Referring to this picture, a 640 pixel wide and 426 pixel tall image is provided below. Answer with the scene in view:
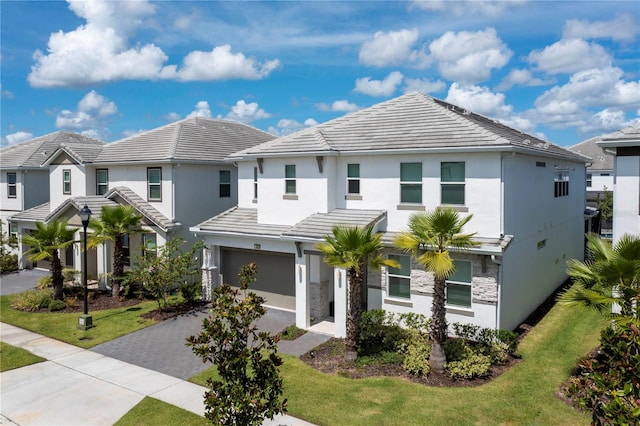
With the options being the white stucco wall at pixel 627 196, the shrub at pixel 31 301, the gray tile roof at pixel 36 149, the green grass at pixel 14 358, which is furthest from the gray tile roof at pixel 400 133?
the gray tile roof at pixel 36 149

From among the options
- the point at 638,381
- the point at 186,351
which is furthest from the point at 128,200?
the point at 638,381

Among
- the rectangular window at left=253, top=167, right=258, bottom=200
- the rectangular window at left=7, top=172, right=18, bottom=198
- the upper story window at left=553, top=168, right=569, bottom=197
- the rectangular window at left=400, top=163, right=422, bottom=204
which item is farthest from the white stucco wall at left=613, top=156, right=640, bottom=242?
the rectangular window at left=7, top=172, right=18, bottom=198

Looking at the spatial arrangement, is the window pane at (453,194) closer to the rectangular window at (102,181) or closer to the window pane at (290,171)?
the window pane at (290,171)

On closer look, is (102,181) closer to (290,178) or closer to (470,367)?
(290,178)

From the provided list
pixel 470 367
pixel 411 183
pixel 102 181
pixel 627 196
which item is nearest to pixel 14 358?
pixel 102 181

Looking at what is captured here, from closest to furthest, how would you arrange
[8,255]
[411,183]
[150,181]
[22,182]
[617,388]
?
[617,388] < [411,183] < [150,181] < [8,255] < [22,182]

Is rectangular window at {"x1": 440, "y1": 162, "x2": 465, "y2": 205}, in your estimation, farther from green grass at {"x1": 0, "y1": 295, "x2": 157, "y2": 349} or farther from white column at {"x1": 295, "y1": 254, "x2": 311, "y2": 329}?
green grass at {"x1": 0, "y1": 295, "x2": 157, "y2": 349}

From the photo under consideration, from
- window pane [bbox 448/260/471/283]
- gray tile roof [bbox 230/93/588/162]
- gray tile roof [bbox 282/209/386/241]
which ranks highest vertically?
gray tile roof [bbox 230/93/588/162]
